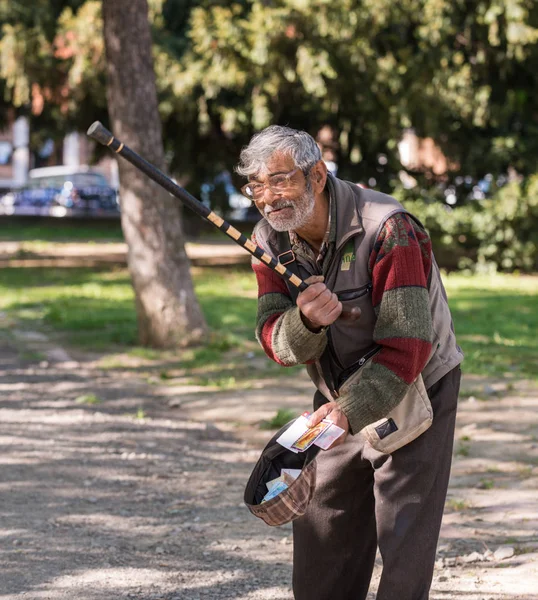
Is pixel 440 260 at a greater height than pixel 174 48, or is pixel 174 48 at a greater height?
pixel 174 48

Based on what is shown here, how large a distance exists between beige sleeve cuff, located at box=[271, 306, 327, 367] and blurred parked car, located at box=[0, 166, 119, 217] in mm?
30109

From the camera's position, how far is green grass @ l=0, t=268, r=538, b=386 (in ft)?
32.2

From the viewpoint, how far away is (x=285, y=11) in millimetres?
13734

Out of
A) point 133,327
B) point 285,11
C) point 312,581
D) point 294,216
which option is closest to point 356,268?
point 294,216

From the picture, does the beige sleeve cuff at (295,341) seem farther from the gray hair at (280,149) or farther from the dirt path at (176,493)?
the dirt path at (176,493)

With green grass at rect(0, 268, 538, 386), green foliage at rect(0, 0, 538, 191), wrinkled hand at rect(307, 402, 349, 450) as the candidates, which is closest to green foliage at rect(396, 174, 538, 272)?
green grass at rect(0, 268, 538, 386)

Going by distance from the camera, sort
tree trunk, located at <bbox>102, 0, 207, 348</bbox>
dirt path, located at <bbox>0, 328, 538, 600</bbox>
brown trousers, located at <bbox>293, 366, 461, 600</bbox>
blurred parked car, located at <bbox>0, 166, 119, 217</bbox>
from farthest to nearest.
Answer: blurred parked car, located at <bbox>0, 166, 119, 217</bbox> < tree trunk, located at <bbox>102, 0, 207, 348</bbox> < dirt path, located at <bbox>0, 328, 538, 600</bbox> < brown trousers, located at <bbox>293, 366, 461, 600</bbox>

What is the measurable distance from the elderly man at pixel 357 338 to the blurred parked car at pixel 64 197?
29986 mm

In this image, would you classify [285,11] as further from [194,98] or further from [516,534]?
[516,534]

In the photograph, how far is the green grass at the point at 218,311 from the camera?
983 centimetres

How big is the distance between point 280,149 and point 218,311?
916 centimetres

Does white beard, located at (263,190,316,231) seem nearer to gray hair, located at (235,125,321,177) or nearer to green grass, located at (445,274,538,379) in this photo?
gray hair, located at (235,125,321,177)

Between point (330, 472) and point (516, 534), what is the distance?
2.16 m

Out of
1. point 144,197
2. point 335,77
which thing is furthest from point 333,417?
point 335,77
